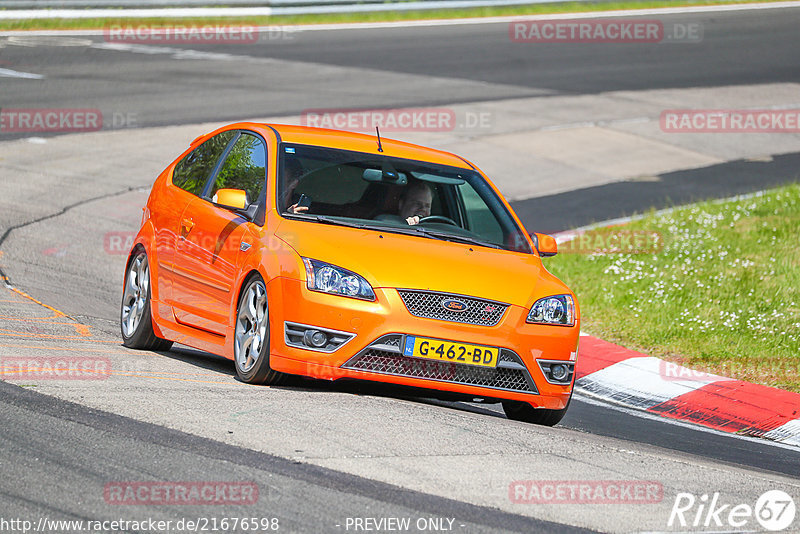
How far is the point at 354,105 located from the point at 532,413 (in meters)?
14.4

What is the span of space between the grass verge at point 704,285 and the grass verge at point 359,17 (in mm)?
17345

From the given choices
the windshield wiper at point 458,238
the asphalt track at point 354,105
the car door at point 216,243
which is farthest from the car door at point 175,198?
the windshield wiper at point 458,238

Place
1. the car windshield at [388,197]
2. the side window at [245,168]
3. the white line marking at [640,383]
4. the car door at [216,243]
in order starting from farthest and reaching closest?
the white line marking at [640,383], the side window at [245,168], the car windshield at [388,197], the car door at [216,243]

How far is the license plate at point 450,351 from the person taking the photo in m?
6.95

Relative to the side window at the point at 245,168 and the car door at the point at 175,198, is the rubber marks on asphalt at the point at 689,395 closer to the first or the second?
the side window at the point at 245,168

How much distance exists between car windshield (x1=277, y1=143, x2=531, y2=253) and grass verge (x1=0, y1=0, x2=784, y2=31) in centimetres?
2166

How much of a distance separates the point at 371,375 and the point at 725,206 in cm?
984

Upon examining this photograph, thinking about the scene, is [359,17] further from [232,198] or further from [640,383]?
[232,198]

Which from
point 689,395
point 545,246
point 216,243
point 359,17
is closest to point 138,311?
point 216,243

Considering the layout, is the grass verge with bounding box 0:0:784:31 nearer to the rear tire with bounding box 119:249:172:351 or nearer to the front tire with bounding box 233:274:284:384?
the rear tire with bounding box 119:249:172:351

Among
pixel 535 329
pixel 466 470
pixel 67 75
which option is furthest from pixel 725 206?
pixel 67 75

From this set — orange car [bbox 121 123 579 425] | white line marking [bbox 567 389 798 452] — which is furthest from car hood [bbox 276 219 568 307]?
white line marking [bbox 567 389 798 452]

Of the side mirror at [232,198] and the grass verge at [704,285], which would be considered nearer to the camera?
Result: the side mirror at [232,198]

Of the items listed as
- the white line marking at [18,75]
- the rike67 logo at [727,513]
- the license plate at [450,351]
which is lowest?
the white line marking at [18,75]
